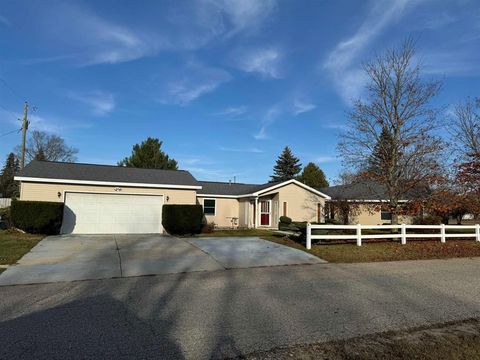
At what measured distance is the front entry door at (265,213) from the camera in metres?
26.1

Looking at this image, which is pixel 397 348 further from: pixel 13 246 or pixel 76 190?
pixel 76 190

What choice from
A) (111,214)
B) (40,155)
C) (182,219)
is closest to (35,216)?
(111,214)

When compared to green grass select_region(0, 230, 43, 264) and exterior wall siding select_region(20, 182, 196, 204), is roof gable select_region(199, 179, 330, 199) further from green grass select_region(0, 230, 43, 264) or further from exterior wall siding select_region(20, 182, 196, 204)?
green grass select_region(0, 230, 43, 264)

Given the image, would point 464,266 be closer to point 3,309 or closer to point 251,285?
point 251,285

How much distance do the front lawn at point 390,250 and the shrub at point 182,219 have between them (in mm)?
5612

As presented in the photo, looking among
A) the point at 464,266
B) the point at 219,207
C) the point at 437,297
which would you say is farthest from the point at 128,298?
the point at 219,207

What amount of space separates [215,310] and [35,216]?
13839 millimetres

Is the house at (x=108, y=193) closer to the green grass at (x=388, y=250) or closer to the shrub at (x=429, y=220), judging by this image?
the green grass at (x=388, y=250)

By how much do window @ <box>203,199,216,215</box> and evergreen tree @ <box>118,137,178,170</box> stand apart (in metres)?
16.4

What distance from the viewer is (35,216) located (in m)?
16.6

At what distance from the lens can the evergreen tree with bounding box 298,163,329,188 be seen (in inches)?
2008

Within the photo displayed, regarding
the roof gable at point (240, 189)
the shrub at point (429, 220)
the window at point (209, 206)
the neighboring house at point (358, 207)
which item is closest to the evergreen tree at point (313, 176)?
the neighboring house at point (358, 207)

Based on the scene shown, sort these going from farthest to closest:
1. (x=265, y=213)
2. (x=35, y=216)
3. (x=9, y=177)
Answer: (x=9, y=177), (x=265, y=213), (x=35, y=216)

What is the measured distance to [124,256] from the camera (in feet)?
36.7
